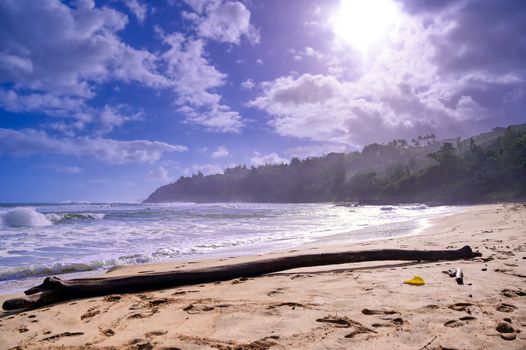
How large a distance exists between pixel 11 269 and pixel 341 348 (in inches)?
278

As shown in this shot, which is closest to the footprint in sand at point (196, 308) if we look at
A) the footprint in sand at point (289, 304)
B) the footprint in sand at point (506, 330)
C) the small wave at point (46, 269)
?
the footprint in sand at point (289, 304)

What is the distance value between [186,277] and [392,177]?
75818mm

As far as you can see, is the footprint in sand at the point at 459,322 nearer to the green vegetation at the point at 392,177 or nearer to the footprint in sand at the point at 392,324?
the footprint in sand at the point at 392,324

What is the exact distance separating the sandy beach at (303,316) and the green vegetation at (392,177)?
48.1 m

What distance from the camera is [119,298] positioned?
402 cm

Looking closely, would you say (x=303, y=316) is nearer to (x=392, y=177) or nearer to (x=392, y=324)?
(x=392, y=324)

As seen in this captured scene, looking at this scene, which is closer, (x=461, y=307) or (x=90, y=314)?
(x=461, y=307)

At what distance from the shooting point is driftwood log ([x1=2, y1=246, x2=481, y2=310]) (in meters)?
3.98

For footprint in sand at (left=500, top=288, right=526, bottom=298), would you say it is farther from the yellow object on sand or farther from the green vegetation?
the green vegetation

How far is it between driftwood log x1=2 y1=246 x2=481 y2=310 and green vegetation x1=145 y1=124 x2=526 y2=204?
152 feet

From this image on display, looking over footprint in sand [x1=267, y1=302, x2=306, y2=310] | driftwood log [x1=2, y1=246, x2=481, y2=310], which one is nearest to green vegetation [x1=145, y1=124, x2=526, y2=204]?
driftwood log [x1=2, y1=246, x2=481, y2=310]

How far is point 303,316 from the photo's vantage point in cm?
292

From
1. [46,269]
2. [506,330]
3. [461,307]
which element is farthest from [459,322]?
[46,269]

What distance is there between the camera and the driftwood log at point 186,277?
398cm
